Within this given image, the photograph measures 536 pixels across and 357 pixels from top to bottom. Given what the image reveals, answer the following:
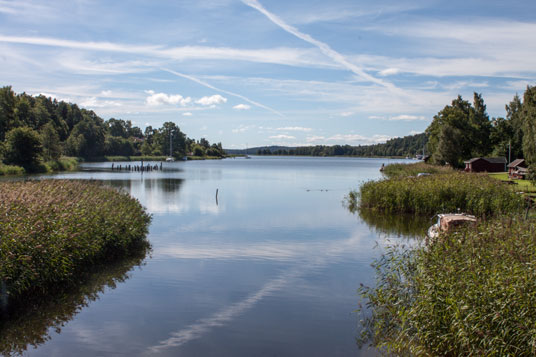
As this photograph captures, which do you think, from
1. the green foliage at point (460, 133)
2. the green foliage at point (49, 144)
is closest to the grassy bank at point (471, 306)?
the green foliage at point (460, 133)

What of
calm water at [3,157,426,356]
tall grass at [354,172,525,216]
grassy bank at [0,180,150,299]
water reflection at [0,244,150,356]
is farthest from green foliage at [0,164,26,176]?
water reflection at [0,244,150,356]

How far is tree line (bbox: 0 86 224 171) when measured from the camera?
243 ft

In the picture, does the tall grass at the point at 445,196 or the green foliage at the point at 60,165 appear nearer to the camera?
the tall grass at the point at 445,196

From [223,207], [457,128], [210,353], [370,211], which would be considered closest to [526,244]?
[210,353]

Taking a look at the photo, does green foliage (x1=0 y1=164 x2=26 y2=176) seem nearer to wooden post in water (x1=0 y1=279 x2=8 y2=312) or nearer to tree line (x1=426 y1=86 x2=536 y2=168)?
wooden post in water (x1=0 y1=279 x2=8 y2=312)

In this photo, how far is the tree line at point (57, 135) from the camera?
7412 centimetres

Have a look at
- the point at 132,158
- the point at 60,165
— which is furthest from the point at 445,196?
the point at 132,158

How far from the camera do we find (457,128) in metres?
82.3

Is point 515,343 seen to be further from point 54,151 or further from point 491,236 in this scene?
point 54,151

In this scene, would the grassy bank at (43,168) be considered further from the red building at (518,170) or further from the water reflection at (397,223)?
the red building at (518,170)

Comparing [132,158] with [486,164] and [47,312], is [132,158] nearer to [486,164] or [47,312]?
[486,164]

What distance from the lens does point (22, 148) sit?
242 ft

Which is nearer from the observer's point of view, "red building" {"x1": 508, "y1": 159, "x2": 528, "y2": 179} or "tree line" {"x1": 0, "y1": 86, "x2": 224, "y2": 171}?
"red building" {"x1": 508, "y1": 159, "x2": 528, "y2": 179}

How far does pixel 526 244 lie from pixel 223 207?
27280 mm
